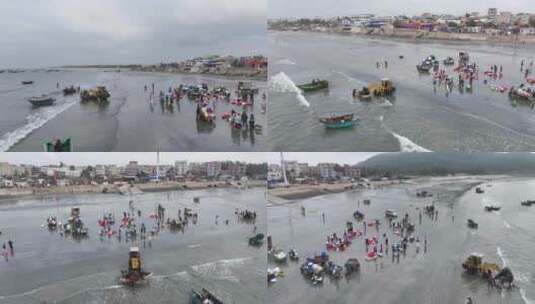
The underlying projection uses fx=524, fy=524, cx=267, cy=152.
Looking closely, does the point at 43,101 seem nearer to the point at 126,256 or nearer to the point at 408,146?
the point at 126,256

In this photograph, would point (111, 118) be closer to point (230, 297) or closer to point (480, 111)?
point (230, 297)

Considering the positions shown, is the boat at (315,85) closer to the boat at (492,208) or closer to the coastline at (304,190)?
the coastline at (304,190)

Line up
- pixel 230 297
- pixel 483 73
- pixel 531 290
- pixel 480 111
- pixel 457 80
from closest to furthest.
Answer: pixel 531 290, pixel 230 297, pixel 480 111, pixel 457 80, pixel 483 73

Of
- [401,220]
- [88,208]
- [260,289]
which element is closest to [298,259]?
[260,289]

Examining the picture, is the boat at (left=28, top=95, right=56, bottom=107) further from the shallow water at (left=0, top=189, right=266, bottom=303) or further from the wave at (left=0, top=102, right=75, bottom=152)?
the shallow water at (left=0, top=189, right=266, bottom=303)

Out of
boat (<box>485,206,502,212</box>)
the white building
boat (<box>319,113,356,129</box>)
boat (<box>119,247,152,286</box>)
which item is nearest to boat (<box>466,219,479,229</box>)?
boat (<box>485,206,502,212</box>)
